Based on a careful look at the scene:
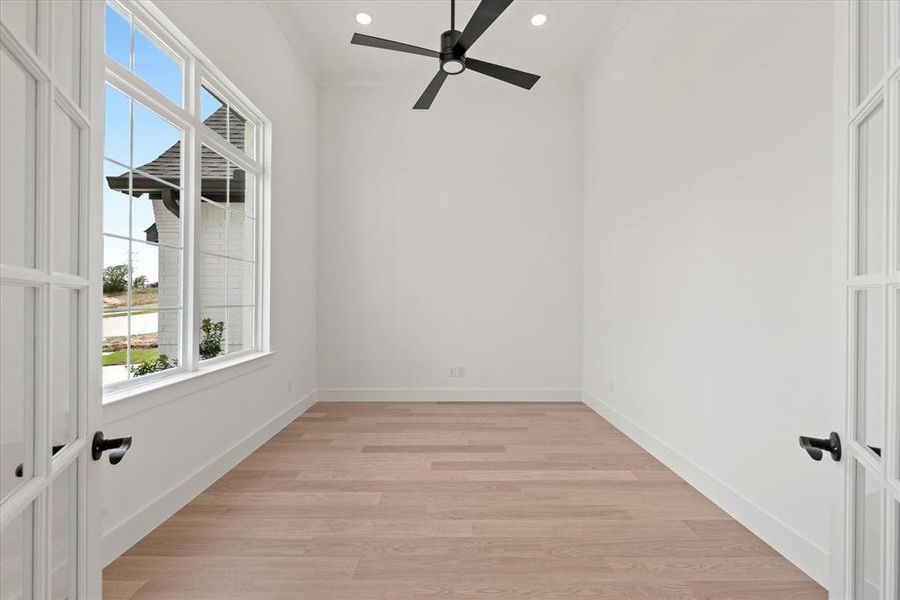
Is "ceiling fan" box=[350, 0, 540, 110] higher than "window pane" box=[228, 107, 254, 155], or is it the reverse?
"ceiling fan" box=[350, 0, 540, 110]

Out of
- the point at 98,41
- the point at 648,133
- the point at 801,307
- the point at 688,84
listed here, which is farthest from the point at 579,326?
the point at 98,41

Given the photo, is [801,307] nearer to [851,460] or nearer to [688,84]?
[851,460]

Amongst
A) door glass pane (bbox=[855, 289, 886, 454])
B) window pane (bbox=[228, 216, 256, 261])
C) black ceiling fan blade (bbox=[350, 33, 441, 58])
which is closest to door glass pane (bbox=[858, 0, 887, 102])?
door glass pane (bbox=[855, 289, 886, 454])

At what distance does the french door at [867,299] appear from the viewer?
0.82 metres

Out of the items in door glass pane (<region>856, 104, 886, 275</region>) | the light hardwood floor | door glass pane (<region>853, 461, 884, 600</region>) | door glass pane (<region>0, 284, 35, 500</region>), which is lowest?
the light hardwood floor

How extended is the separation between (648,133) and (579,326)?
2.14 metres

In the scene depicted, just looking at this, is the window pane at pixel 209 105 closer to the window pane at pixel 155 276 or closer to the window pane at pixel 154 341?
the window pane at pixel 155 276

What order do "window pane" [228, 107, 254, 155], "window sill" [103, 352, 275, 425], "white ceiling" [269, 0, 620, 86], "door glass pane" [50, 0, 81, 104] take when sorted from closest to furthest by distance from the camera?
"door glass pane" [50, 0, 81, 104] < "window sill" [103, 352, 275, 425] < "window pane" [228, 107, 254, 155] < "white ceiling" [269, 0, 620, 86]

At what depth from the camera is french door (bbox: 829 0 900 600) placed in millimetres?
824

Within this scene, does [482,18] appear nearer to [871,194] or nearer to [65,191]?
[871,194]

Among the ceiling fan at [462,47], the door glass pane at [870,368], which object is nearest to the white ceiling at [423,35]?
the ceiling fan at [462,47]

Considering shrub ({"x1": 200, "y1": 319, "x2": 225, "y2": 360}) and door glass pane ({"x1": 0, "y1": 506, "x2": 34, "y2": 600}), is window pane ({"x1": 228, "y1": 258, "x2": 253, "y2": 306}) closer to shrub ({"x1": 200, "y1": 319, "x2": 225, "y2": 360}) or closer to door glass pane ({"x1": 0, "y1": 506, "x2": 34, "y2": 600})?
shrub ({"x1": 200, "y1": 319, "x2": 225, "y2": 360})

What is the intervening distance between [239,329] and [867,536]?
10.9ft

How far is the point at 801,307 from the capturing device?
180cm
